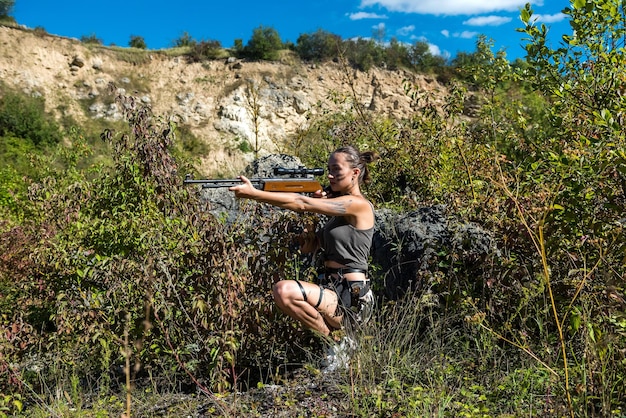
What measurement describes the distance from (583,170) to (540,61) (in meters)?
1.00

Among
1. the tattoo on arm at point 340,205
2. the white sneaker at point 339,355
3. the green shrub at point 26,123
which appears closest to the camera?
the white sneaker at point 339,355

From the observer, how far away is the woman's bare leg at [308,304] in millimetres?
3461

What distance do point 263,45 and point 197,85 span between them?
13.2ft

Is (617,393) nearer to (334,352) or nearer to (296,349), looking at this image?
(334,352)

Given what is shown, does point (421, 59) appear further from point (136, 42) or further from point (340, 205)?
point (340, 205)

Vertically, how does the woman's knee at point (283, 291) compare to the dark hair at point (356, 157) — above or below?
below

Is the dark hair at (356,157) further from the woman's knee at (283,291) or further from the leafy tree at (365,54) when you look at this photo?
the leafy tree at (365,54)

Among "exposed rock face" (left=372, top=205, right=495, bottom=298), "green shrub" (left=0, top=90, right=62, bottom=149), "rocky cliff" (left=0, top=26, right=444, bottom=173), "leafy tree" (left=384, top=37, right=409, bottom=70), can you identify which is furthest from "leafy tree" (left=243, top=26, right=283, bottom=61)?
"exposed rock face" (left=372, top=205, right=495, bottom=298)

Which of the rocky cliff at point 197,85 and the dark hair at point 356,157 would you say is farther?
the rocky cliff at point 197,85

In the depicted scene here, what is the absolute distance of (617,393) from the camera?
263 centimetres

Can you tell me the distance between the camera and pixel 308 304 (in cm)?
351

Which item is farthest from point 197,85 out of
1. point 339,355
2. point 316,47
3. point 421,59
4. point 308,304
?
point 339,355

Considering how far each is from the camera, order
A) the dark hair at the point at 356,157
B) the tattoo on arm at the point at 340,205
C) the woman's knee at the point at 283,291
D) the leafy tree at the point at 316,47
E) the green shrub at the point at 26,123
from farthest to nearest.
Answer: the leafy tree at the point at 316,47, the green shrub at the point at 26,123, the dark hair at the point at 356,157, the tattoo on arm at the point at 340,205, the woman's knee at the point at 283,291

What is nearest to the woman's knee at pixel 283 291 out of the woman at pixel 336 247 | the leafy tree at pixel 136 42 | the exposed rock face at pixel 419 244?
the woman at pixel 336 247
